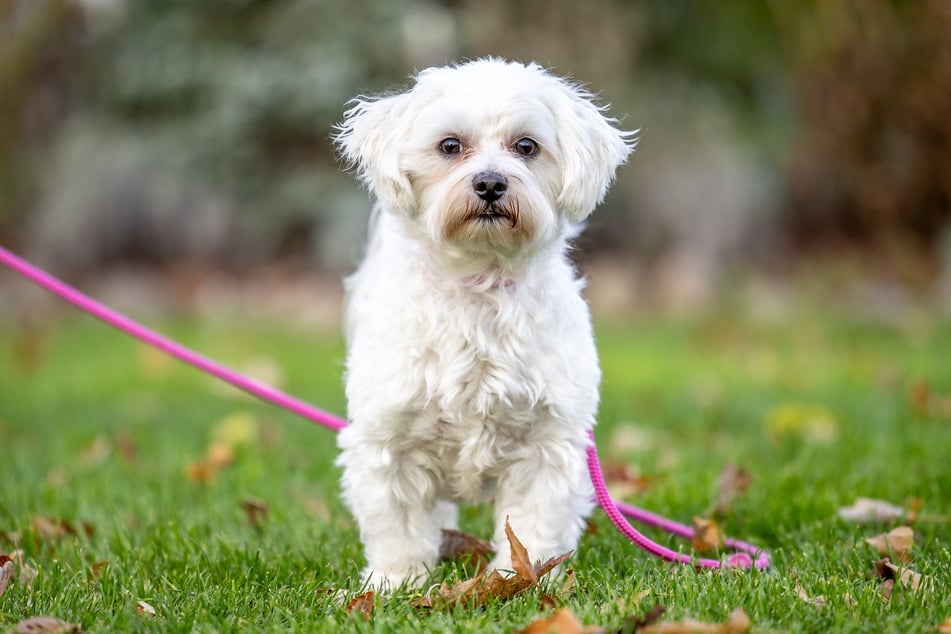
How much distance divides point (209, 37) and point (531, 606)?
10380 millimetres

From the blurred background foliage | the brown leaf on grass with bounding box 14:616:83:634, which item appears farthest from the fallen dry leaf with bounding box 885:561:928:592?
the blurred background foliage

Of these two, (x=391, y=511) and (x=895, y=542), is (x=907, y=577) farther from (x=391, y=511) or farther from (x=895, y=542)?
(x=391, y=511)

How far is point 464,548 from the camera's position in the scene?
3.02 metres

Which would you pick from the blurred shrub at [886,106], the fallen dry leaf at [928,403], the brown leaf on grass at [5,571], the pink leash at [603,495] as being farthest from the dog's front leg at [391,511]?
the blurred shrub at [886,106]

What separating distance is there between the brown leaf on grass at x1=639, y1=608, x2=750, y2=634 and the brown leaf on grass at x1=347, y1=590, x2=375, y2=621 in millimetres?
643

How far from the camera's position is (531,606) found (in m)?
2.39

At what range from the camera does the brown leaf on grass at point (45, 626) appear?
7.27 feet

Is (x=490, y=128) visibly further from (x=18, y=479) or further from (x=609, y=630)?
(x=18, y=479)

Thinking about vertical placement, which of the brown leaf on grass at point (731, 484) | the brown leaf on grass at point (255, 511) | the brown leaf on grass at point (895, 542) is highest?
the brown leaf on grass at point (895, 542)

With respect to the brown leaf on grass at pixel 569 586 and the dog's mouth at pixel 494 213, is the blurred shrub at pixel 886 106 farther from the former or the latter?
the brown leaf on grass at pixel 569 586

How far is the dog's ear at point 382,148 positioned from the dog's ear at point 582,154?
0.42m

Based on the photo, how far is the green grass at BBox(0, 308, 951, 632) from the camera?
2383 mm

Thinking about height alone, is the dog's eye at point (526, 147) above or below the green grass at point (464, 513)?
above

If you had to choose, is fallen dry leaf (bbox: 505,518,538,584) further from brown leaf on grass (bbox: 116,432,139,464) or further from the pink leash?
brown leaf on grass (bbox: 116,432,139,464)
